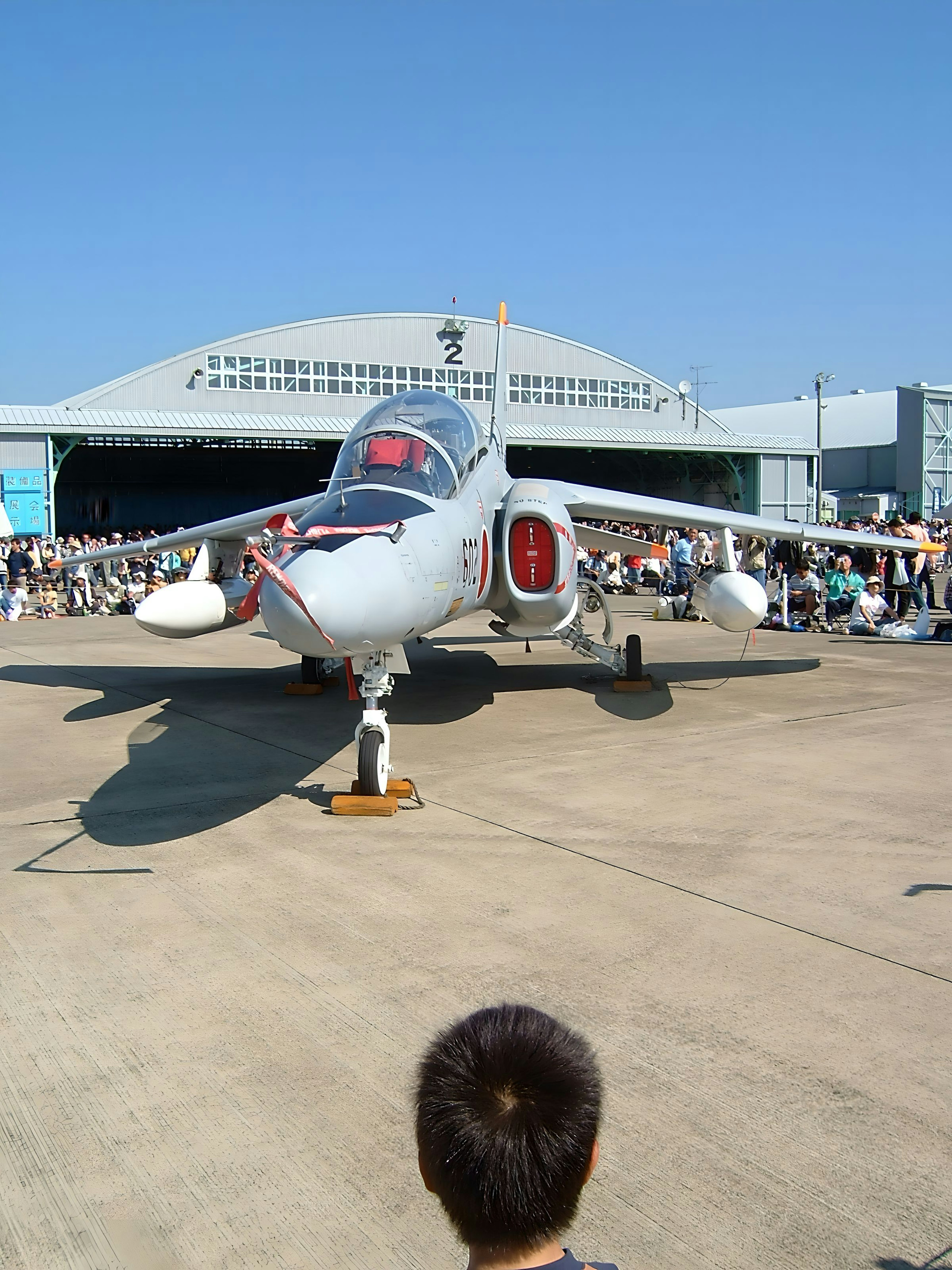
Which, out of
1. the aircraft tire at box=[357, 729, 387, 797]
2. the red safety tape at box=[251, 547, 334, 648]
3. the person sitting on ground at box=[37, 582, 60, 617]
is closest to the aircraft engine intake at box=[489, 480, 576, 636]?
the aircraft tire at box=[357, 729, 387, 797]

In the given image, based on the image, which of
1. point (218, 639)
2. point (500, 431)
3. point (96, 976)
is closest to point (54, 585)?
point (218, 639)

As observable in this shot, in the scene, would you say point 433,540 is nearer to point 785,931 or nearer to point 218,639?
point 785,931

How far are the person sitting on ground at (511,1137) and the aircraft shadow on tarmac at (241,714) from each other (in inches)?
206

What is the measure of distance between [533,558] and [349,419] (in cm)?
3064

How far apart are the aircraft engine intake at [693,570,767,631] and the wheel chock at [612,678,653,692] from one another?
160 cm

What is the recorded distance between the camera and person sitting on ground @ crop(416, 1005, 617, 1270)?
4.58ft

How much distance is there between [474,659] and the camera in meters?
15.2

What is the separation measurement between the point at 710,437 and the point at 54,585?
90.9ft

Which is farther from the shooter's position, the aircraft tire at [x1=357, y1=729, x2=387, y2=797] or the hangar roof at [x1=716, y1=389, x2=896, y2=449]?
the hangar roof at [x1=716, y1=389, x2=896, y2=449]

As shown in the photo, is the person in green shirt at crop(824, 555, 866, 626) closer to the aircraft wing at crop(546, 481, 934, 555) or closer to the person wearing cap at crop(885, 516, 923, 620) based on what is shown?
the person wearing cap at crop(885, 516, 923, 620)

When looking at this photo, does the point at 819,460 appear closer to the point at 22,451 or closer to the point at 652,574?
the point at 652,574

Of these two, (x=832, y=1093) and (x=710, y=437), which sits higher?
(x=710, y=437)

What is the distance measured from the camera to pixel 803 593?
64.0 ft

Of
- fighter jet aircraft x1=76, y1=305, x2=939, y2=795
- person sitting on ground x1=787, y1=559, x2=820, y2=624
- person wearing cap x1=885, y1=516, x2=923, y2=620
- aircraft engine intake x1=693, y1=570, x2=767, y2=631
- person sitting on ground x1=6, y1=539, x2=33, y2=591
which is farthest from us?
person sitting on ground x1=6, y1=539, x2=33, y2=591
